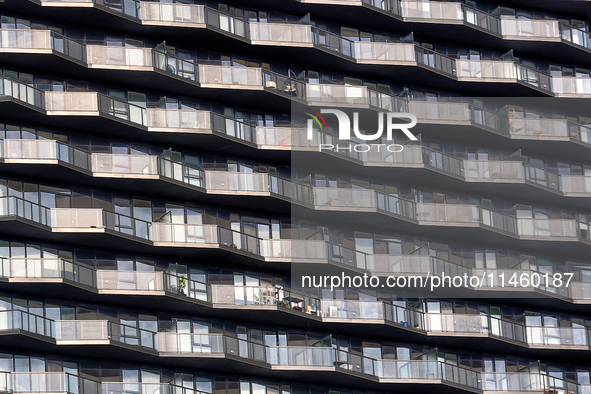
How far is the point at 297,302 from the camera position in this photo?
85500mm

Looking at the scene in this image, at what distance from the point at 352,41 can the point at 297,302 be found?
48.8 feet

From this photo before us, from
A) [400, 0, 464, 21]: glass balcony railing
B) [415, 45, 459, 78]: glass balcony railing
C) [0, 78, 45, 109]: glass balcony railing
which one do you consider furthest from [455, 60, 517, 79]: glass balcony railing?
[0, 78, 45, 109]: glass balcony railing

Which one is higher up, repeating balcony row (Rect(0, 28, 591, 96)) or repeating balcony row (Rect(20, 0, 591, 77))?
repeating balcony row (Rect(20, 0, 591, 77))

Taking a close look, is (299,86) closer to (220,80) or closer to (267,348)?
(220,80)

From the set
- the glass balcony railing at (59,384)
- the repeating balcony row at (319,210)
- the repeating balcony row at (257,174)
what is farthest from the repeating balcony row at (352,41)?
the glass balcony railing at (59,384)

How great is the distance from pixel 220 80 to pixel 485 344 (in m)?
19.0

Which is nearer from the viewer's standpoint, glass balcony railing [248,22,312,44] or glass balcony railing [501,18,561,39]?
glass balcony railing [248,22,312,44]

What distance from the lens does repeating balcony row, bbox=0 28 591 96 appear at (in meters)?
84.8

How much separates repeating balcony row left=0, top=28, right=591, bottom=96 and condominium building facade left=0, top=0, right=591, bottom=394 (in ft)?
0.38

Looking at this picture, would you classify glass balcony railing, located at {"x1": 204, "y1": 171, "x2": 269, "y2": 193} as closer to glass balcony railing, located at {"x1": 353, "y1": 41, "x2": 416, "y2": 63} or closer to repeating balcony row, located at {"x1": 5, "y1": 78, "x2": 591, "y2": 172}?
repeating balcony row, located at {"x1": 5, "y1": 78, "x2": 591, "y2": 172}

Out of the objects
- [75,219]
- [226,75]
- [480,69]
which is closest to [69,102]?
[75,219]

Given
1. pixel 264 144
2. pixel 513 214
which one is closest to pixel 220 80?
pixel 264 144

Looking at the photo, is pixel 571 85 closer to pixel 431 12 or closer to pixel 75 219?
pixel 431 12

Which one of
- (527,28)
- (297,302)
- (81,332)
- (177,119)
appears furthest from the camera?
(527,28)
